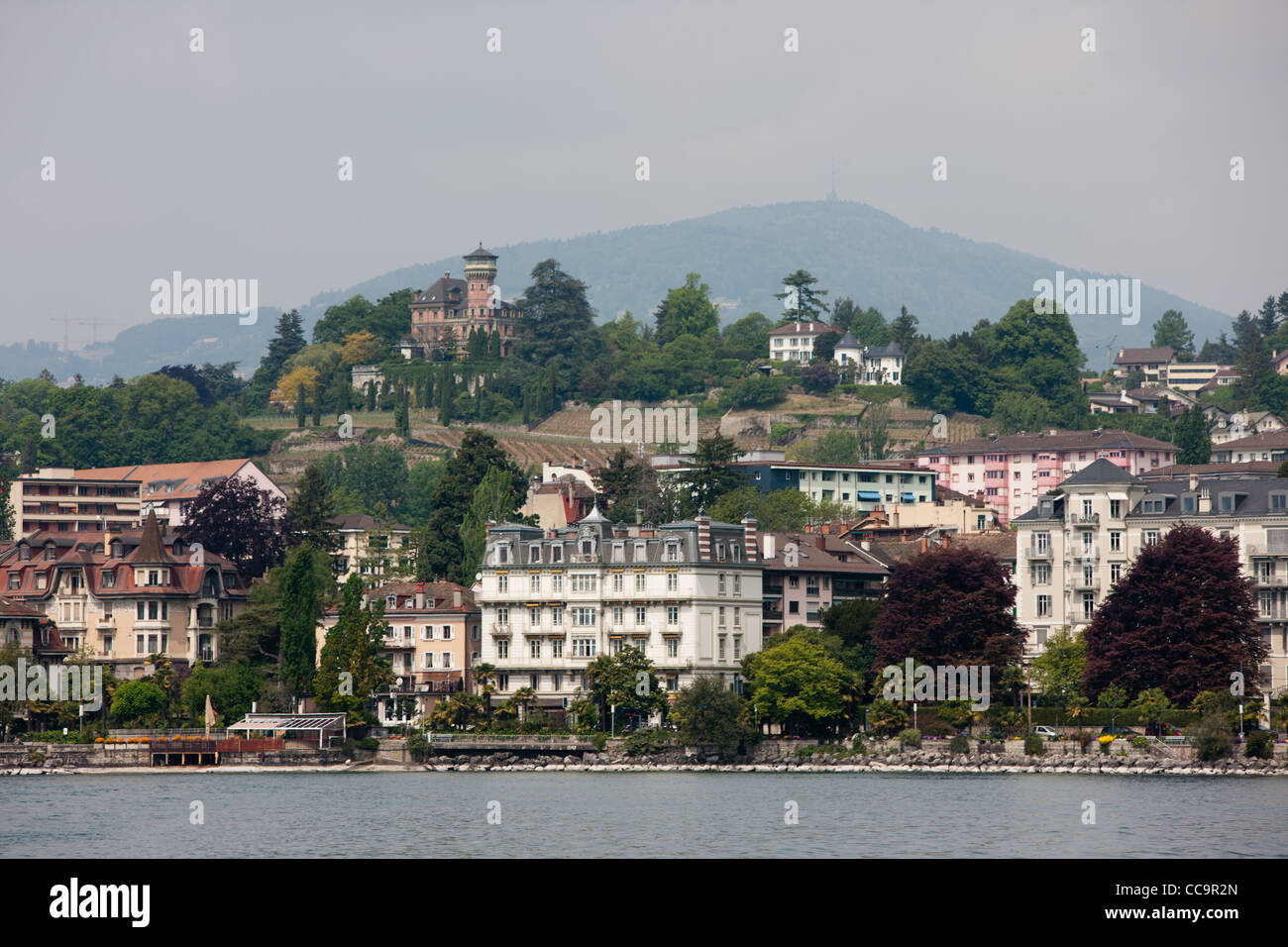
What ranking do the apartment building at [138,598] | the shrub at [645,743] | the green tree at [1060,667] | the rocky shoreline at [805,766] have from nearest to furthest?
1. the rocky shoreline at [805,766]
2. the shrub at [645,743]
3. the green tree at [1060,667]
4. the apartment building at [138,598]

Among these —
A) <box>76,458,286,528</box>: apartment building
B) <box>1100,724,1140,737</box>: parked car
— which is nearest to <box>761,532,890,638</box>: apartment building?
<box>1100,724,1140,737</box>: parked car

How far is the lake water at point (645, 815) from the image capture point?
148 ft

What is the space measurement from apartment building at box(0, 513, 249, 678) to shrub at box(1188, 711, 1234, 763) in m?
46.0

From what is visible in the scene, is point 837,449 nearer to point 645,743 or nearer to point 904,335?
point 904,335

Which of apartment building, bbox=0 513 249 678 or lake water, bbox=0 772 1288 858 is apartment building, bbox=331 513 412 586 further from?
lake water, bbox=0 772 1288 858

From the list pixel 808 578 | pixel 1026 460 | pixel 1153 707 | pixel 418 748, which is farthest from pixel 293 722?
pixel 1026 460

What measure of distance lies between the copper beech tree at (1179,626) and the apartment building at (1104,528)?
6.86 m

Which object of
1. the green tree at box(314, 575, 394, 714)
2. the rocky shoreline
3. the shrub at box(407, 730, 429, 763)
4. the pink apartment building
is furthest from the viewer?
the pink apartment building

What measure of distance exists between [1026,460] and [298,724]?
79.0 meters

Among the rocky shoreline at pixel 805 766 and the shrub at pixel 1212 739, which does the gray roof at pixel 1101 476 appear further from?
the shrub at pixel 1212 739

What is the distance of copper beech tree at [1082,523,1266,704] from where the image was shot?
234ft

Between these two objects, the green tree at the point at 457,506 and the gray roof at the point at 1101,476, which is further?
the green tree at the point at 457,506

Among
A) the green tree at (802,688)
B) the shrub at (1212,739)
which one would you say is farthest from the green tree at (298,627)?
the shrub at (1212,739)
